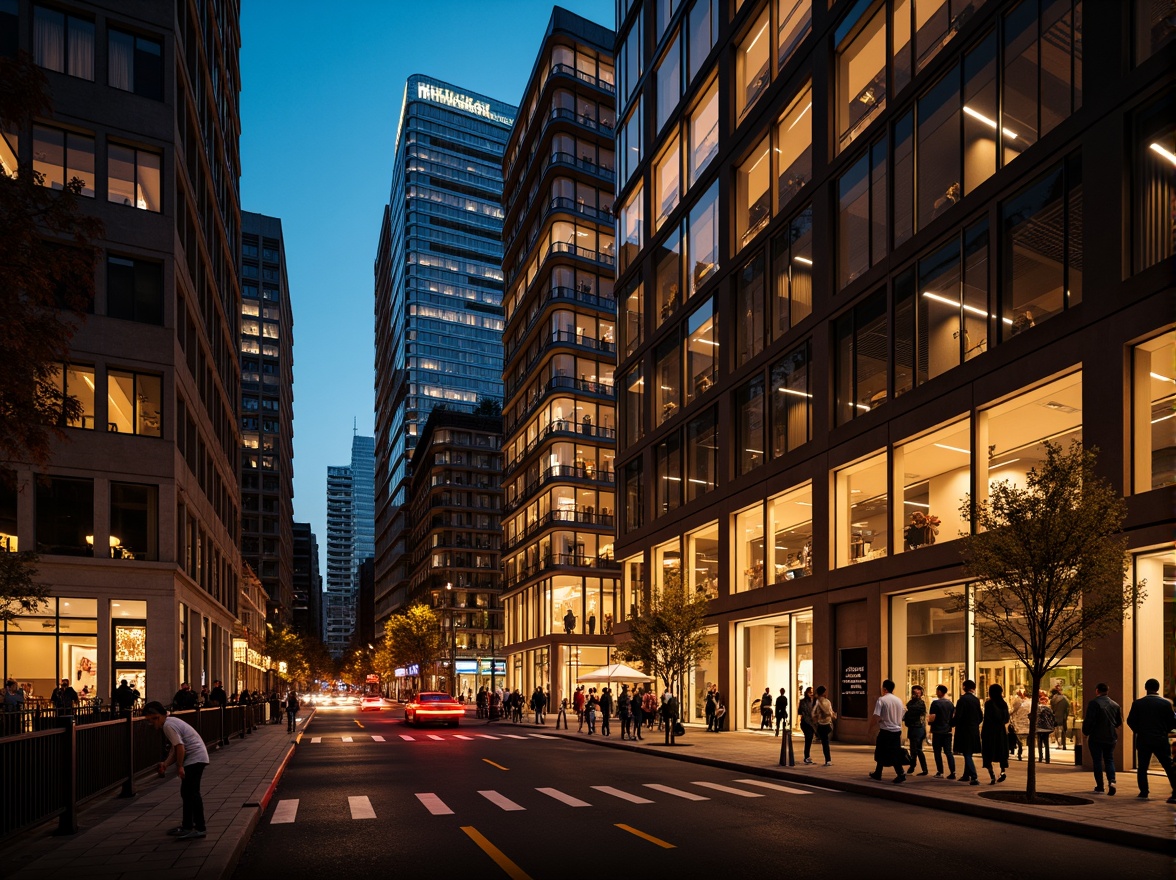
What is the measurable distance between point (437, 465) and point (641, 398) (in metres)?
76.1

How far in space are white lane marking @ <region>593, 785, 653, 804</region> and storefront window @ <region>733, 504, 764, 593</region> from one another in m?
17.6

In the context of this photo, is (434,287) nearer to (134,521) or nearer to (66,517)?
(134,521)

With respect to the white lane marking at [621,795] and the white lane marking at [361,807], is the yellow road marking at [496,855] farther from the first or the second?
the white lane marking at [621,795]

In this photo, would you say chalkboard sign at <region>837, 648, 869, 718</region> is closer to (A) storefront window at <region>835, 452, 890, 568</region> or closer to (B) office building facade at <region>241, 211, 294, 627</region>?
(A) storefront window at <region>835, 452, 890, 568</region>

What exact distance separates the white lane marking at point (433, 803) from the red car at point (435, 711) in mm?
A: 28637

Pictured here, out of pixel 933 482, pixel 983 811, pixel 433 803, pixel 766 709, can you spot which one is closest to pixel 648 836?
pixel 433 803

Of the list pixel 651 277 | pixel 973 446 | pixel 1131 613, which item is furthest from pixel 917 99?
pixel 651 277

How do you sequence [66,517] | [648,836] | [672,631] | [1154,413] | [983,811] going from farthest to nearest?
[66,517]
[672,631]
[1154,413]
[983,811]
[648,836]

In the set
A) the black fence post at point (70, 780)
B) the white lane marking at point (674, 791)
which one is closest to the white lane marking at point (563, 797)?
the white lane marking at point (674, 791)

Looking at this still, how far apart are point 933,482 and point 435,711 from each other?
27849 millimetres

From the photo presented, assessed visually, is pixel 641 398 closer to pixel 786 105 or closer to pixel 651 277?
pixel 651 277

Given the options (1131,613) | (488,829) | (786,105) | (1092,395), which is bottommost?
(488,829)

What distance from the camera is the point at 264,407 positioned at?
126875 millimetres

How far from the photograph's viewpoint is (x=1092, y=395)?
1905cm
